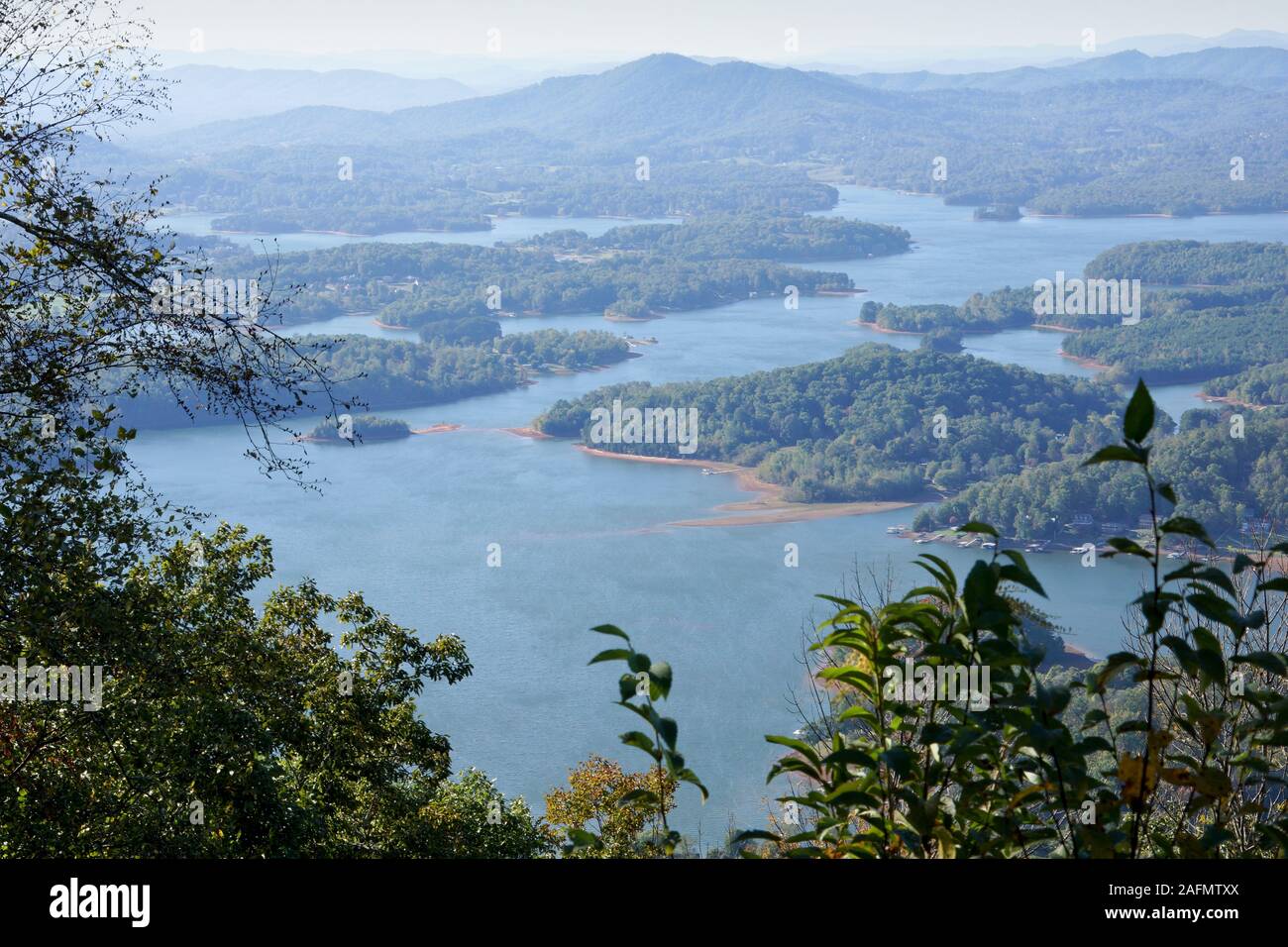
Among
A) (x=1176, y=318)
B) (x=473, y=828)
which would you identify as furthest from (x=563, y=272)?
(x=473, y=828)

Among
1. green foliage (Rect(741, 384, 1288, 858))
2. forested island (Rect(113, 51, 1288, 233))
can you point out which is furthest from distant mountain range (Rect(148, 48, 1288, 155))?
green foliage (Rect(741, 384, 1288, 858))

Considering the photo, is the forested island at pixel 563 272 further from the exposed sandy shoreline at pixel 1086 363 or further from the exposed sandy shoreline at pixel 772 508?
the exposed sandy shoreline at pixel 772 508

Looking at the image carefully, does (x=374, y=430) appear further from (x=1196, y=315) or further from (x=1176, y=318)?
(x=1196, y=315)

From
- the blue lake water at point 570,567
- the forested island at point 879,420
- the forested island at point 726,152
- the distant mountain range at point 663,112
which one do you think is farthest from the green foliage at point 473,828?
the distant mountain range at point 663,112

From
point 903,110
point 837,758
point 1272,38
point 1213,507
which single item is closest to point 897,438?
point 1213,507

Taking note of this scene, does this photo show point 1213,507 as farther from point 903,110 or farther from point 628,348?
point 903,110
